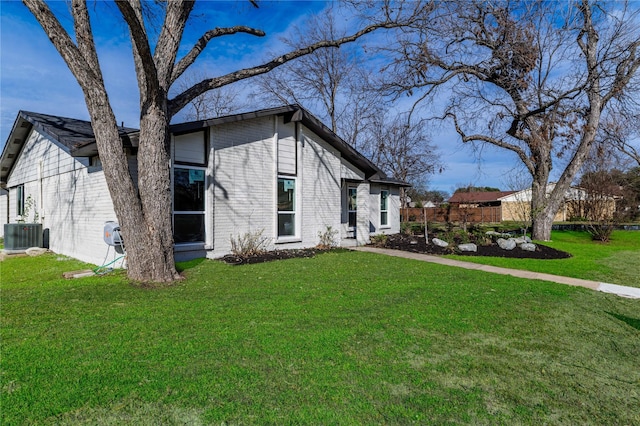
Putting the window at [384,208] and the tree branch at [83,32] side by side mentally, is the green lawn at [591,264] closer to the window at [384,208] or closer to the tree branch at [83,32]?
the window at [384,208]

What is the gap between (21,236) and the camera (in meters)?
11.5

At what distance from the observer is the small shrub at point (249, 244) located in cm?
988

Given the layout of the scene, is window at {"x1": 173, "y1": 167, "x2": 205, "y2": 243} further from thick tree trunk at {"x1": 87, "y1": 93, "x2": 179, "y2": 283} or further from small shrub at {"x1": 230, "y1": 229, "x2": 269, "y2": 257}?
thick tree trunk at {"x1": 87, "y1": 93, "x2": 179, "y2": 283}

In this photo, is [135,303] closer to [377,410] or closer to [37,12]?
[377,410]

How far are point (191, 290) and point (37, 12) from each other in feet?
17.8

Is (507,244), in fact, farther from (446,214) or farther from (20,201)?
(446,214)

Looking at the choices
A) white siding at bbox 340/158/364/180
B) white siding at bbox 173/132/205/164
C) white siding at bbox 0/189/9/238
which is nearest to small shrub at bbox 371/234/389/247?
white siding at bbox 340/158/364/180

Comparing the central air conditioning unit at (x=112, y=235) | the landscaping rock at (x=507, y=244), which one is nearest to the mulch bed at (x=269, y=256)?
the central air conditioning unit at (x=112, y=235)

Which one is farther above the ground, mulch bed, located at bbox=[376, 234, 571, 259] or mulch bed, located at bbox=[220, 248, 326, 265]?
mulch bed, located at bbox=[220, 248, 326, 265]

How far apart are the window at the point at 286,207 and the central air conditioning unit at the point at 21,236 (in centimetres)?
835

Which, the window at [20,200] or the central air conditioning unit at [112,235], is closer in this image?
the central air conditioning unit at [112,235]

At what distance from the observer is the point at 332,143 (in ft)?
41.8

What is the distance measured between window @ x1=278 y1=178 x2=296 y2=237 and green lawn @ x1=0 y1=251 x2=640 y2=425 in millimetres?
4918

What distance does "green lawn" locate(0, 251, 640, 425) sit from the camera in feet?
8.56
